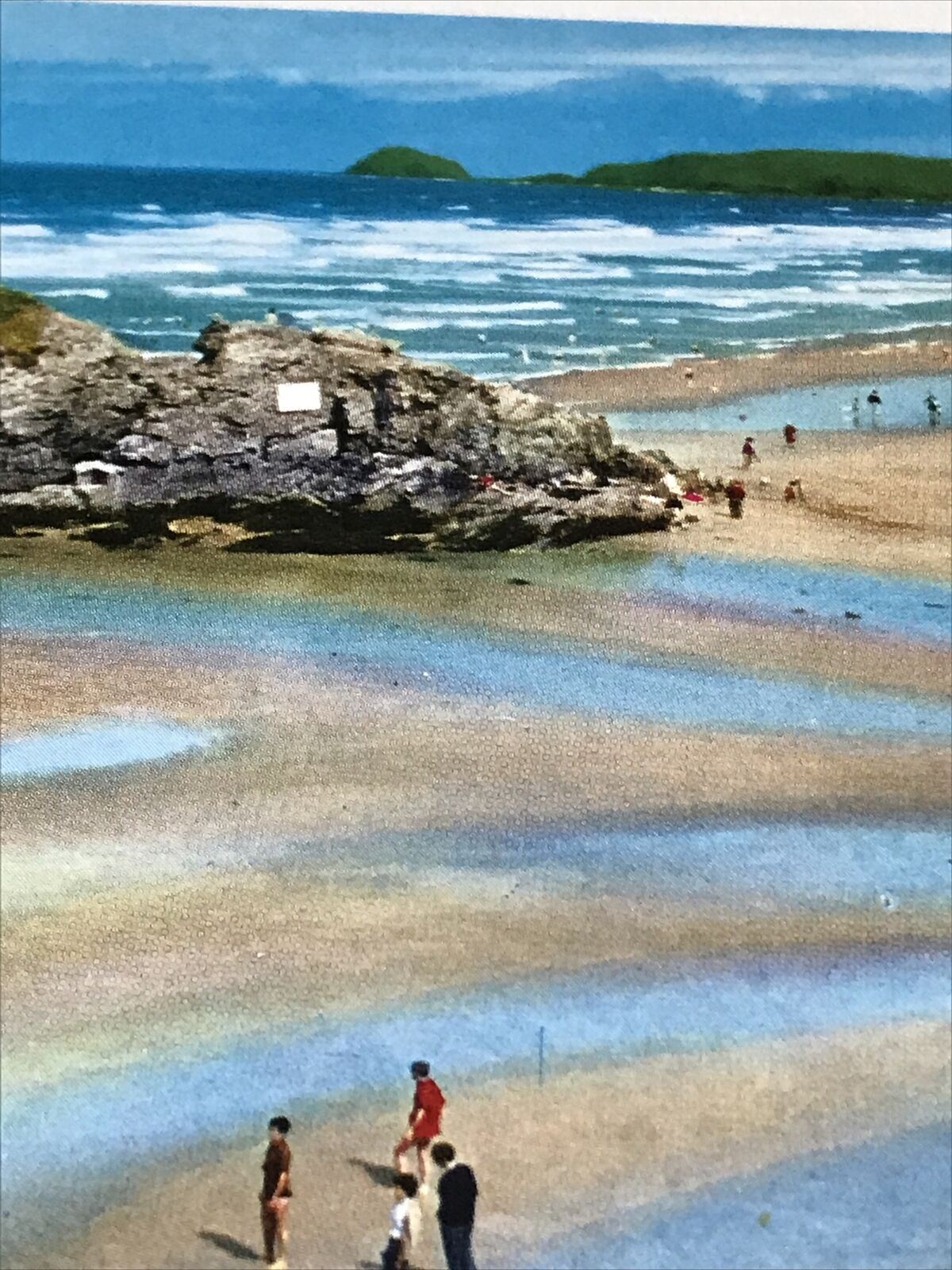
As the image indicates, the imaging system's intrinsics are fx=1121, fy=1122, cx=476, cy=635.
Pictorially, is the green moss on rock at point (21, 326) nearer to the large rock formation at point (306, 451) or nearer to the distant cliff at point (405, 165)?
the large rock formation at point (306, 451)

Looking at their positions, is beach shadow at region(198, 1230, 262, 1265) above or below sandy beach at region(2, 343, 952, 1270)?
below

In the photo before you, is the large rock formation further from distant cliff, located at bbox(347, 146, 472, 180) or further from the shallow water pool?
distant cliff, located at bbox(347, 146, 472, 180)

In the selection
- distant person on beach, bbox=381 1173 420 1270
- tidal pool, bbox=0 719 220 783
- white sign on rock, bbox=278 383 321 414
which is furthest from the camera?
white sign on rock, bbox=278 383 321 414

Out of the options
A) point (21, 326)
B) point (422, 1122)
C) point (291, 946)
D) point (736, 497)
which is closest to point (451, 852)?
point (291, 946)

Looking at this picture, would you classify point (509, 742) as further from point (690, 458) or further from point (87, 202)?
point (87, 202)

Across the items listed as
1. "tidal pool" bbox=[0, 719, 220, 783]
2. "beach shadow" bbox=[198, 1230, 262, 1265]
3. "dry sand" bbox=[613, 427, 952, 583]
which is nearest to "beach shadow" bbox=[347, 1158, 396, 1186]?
"beach shadow" bbox=[198, 1230, 262, 1265]

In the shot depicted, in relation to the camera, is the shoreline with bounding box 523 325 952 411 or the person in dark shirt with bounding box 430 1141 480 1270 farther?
the shoreline with bounding box 523 325 952 411

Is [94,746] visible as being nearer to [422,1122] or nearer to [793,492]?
[422,1122]

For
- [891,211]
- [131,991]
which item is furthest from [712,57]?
[131,991]
